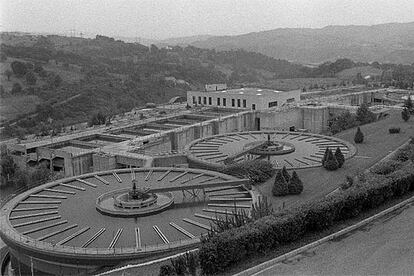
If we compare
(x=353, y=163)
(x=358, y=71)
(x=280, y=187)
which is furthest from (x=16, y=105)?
(x=358, y=71)

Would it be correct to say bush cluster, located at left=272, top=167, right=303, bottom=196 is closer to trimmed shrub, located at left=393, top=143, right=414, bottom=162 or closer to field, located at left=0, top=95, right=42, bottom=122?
trimmed shrub, located at left=393, top=143, right=414, bottom=162

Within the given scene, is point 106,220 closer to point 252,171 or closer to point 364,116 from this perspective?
point 252,171

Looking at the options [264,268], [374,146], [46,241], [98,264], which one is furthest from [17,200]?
[374,146]

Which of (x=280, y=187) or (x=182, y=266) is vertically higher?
(x=182, y=266)

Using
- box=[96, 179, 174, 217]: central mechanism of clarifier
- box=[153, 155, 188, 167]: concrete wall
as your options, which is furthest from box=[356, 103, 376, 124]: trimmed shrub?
box=[96, 179, 174, 217]: central mechanism of clarifier

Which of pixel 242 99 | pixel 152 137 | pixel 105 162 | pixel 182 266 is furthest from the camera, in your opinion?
pixel 242 99

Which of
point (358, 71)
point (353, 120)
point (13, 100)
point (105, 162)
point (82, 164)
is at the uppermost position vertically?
point (358, 71)

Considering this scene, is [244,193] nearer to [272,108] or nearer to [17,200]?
[17,200]
